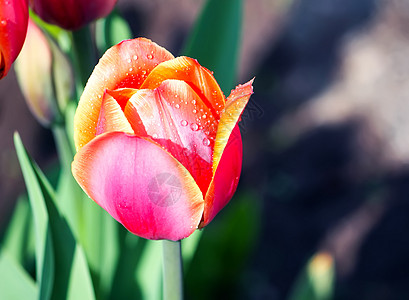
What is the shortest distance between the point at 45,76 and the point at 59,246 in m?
0.18

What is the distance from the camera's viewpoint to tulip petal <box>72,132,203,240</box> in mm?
341

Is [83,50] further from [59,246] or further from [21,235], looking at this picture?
[21,235]

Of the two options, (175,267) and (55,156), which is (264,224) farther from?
(175,267)

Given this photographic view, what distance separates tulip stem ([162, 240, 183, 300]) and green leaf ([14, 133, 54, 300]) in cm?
16

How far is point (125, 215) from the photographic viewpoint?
1.24 ft

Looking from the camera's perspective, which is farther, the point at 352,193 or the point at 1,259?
the point at 352,193

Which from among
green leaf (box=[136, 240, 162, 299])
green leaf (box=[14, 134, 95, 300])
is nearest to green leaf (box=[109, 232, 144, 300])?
green leaf (box=[136, 240, 162, 299])

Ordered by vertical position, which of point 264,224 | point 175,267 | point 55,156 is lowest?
point 264,224

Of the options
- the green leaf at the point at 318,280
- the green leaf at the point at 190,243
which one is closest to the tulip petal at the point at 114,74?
the green leaf at the point at 190,243

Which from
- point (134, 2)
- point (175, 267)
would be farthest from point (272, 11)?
point (175, 267)

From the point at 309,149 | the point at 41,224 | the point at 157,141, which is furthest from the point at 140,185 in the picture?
A: the point at 309,149

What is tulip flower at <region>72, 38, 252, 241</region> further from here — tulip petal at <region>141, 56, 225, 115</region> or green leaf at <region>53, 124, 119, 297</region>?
green leaf at <region>53, 124, 119, 297</region>

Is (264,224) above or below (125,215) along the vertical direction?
below

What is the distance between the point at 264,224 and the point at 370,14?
0.92 meters
